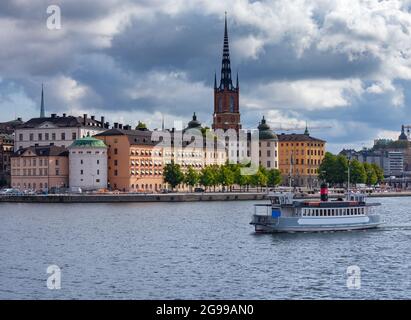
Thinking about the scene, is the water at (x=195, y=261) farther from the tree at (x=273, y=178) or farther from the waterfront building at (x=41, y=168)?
the tree at (x=273, y=178)

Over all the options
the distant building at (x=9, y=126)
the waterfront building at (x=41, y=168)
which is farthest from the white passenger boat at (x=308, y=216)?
the distant building at (x=9, y=126)

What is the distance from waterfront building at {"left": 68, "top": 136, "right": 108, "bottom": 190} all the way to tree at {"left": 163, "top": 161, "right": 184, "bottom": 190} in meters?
8.92

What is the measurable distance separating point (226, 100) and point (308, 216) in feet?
393

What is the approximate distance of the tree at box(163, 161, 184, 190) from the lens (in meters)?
124

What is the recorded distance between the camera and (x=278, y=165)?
172500 mm

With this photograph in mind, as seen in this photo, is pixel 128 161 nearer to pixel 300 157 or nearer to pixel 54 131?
pixel 54 131

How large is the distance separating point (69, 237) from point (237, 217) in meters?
24.1

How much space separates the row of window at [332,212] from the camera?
192 feet

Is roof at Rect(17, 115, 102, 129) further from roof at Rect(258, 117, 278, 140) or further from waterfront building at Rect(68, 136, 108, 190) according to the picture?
roof at Rect(258, 117, 278, 140)

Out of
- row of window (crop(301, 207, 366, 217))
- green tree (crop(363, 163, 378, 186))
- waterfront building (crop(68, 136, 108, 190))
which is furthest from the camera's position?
green tree (crop(363, 163, 378, 186))

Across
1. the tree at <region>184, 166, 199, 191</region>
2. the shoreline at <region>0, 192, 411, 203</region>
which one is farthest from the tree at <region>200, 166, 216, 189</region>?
the shoreline at <region>0, 192, 411, 203</region>

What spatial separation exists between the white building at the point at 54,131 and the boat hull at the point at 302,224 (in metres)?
75.2
